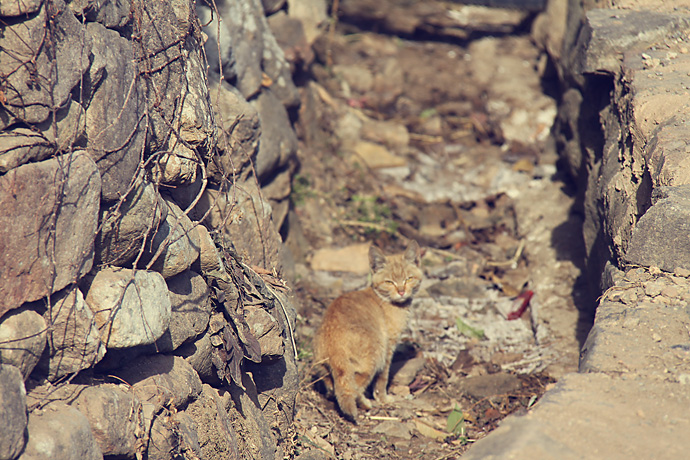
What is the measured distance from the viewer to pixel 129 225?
9.45 ft

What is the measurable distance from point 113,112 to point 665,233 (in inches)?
121

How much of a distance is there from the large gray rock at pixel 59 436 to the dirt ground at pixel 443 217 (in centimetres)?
179

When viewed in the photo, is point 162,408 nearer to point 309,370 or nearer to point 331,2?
point 309,370

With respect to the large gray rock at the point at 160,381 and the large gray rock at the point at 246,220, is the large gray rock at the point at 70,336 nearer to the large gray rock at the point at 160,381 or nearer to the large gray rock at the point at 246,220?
the large gray rock at the point at 160,381

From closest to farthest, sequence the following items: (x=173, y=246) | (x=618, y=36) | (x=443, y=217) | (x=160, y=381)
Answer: (x=160, y=381)
(x=173, y=246)
(x=618, y=36)
(x=443, y=217)

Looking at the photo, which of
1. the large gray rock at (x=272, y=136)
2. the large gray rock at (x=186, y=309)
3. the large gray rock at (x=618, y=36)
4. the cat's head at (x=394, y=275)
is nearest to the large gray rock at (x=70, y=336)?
the large gray rock at (x=186, y=309)

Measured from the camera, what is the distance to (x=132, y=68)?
3.03 meters

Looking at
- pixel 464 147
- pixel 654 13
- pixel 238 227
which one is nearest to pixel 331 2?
pixel 464 147

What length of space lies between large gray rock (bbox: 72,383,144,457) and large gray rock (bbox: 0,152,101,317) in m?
0.50

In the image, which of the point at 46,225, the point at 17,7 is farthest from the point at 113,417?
the point at 17,7

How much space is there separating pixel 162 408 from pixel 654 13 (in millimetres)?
5265

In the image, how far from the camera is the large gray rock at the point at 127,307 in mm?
2662

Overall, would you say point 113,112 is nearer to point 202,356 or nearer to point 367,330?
point 202,356

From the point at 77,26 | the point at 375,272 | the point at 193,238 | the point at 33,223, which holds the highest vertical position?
the point at 77,26
